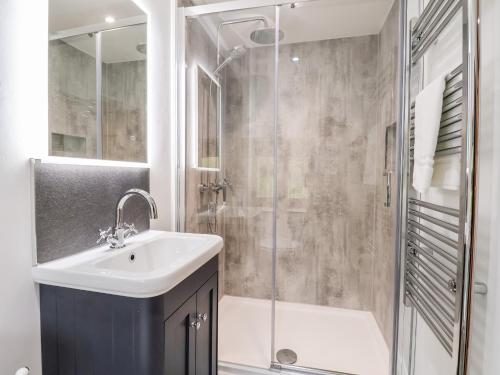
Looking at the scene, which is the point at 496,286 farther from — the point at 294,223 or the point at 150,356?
the point at 294,223

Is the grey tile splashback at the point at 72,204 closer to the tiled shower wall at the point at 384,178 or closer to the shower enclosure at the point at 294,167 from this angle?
the shower enclosure at the point at 294,167

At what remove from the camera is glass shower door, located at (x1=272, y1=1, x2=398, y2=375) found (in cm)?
212

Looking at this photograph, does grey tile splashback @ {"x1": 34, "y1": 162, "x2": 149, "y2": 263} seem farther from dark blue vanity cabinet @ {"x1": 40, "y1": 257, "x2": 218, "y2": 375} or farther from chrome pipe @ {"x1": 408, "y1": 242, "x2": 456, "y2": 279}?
chrome pipe @ {"x1": 408, "y1": 242, "x2": 456, "y2": 279}

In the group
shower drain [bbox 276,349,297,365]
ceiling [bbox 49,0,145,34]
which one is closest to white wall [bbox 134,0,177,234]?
ceiling [bbox 49,0,145,34]

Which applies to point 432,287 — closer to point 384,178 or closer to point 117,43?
point 384,178

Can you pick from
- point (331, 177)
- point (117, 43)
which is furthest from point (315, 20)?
point (117, 43)

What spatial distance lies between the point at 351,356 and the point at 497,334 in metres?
1.22

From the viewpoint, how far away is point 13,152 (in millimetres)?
857

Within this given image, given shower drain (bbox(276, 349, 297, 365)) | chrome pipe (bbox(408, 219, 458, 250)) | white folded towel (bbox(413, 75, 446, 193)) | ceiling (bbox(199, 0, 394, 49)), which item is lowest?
shower drain (bbox(276, 349, 297, 365))

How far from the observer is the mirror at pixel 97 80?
1.03m

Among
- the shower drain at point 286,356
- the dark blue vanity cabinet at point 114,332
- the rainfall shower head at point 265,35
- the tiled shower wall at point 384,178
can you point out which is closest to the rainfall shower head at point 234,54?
the rainfall shower head at point 265,35

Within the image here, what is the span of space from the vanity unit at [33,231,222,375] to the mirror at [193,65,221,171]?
3.79 ft

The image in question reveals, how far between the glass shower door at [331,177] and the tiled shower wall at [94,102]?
1.20 metres

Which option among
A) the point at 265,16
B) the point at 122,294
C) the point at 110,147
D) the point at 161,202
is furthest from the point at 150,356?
the point at 265,16
